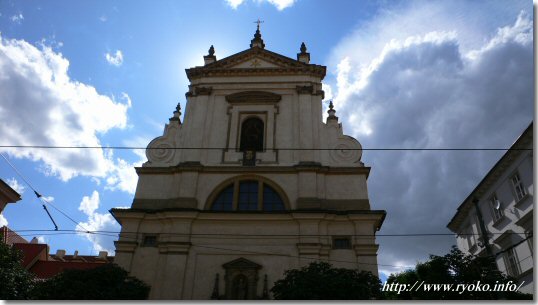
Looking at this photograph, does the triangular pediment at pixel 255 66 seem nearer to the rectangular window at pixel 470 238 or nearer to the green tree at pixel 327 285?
the green tree at pixel 327 285

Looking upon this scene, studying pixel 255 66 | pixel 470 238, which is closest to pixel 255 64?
pixel 255 66

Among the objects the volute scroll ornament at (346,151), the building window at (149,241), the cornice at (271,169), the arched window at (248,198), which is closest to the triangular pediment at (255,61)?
the volute scroll ornament at (346,151)

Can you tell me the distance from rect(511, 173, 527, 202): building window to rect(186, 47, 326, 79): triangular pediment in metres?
11.2

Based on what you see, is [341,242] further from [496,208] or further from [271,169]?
[496,208]

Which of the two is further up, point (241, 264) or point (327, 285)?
point (241, 264)

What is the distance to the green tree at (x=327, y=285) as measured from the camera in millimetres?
12078

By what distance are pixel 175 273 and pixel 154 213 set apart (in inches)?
119

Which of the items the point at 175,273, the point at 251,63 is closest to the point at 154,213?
the point at 175,273

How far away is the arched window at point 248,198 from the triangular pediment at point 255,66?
7.25m

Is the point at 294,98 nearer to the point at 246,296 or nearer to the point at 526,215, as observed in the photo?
the point at 246,296

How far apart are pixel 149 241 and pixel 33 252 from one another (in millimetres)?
20240

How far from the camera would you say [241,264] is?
16.9 meters

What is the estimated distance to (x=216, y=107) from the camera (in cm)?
2266

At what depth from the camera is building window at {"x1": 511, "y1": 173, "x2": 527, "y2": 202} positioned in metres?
19.8
